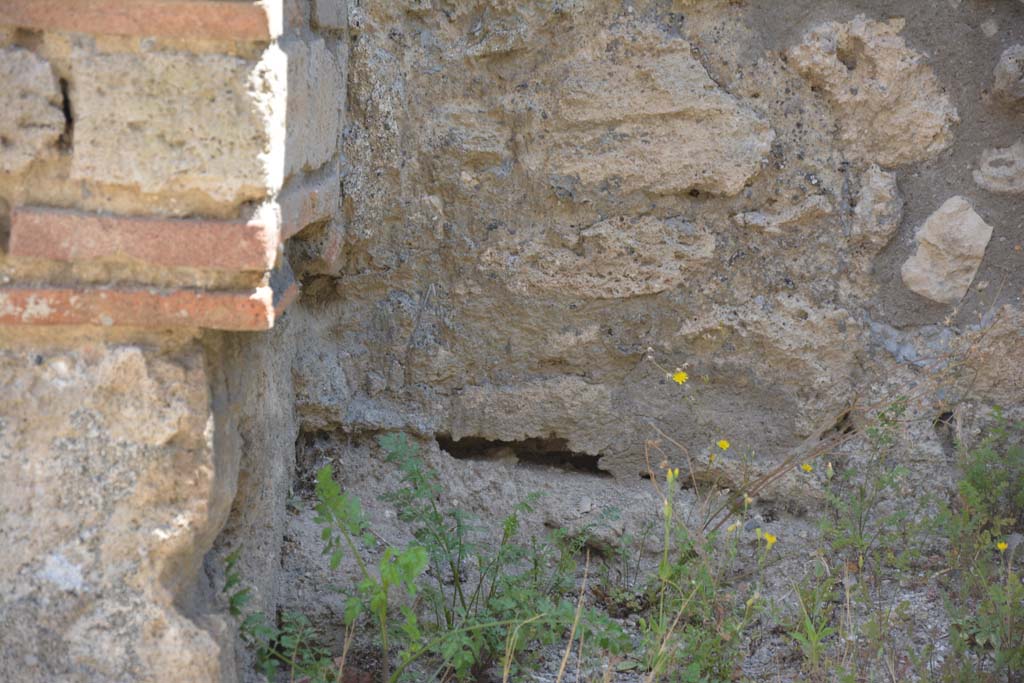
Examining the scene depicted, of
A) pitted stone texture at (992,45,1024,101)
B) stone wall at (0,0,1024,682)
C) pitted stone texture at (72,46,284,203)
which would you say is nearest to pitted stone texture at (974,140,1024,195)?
stone wall at (0,0,1024,682)

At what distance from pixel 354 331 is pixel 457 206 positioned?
381 mm

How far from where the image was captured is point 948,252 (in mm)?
2523

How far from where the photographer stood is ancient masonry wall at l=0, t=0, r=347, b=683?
5.31 feet

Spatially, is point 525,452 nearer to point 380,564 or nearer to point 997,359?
point 380,564

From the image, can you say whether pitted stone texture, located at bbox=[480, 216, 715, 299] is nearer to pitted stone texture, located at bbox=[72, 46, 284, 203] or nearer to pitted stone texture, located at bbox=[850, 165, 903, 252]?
pitted stone texture, located at bbox=[850, 165, 903, 252]

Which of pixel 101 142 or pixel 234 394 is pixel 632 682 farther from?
pixel 101 142

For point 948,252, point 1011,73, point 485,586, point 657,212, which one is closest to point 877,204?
point 948,252

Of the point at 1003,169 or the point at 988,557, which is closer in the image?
the point at 988,557

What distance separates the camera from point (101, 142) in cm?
163

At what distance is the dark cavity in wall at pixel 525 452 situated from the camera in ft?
8.71

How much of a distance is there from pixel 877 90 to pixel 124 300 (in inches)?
67.2

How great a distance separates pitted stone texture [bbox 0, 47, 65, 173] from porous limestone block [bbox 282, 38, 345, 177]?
37 centimetres

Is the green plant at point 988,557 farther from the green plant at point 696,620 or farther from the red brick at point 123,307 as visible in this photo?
the red brick at point 123,307

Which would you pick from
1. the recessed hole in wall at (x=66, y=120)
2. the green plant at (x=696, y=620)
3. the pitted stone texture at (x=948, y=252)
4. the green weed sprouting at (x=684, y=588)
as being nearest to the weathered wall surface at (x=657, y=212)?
the pitted stone texture at (x=948, y=252)
